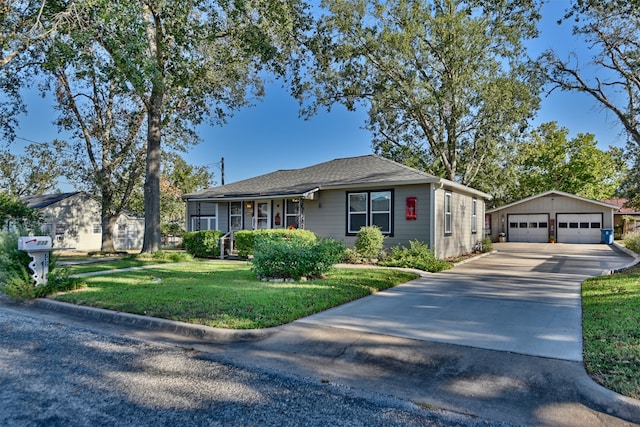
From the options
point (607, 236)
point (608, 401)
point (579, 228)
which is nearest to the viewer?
point (608, 401)

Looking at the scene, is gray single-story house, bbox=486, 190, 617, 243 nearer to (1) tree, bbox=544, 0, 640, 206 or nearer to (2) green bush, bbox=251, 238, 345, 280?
(1) tree, bbox=544, 0, 640, 206

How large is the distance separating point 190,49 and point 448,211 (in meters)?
11.9

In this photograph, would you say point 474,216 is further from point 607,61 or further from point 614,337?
point 614,337

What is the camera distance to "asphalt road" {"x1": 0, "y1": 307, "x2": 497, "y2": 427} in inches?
116

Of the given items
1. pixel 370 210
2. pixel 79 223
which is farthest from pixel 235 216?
pixel 79 223

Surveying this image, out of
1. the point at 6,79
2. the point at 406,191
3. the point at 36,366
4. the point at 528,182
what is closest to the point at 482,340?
the point at 36,366

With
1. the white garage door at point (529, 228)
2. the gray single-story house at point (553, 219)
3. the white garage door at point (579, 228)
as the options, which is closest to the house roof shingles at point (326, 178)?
the gray single-story house at point (553, 219)

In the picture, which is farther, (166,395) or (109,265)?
(109,265)

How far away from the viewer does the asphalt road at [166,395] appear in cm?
294

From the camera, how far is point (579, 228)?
2797 cm

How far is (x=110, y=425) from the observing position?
2838mm

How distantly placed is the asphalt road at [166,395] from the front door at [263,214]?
490 inches

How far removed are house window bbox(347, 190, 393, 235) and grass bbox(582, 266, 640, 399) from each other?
7004 mm

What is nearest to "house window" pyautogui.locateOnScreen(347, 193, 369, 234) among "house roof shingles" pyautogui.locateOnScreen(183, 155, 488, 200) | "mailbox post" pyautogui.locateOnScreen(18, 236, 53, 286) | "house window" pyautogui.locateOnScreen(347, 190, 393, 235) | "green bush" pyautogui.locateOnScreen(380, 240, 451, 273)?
"house window" pyautogui.locateOnScreen(347, 190, 393, 235)
